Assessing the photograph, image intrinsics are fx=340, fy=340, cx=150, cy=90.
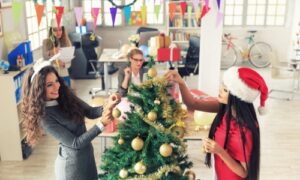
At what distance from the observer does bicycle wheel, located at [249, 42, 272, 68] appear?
8625 millimetres

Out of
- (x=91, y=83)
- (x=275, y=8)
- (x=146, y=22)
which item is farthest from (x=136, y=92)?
(x=275, y=8)

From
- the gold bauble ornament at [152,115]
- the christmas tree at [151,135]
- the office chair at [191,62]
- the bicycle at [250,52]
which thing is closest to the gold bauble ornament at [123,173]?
the christmas tree at [151,135]

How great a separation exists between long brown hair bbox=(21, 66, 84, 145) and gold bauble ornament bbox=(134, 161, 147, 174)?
661 mm

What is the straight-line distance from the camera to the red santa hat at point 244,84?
1.80m

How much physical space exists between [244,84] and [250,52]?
283 inches

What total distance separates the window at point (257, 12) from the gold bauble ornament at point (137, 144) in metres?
7.67

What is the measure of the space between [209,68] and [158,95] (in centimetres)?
243

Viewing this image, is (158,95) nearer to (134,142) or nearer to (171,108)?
(171,108)

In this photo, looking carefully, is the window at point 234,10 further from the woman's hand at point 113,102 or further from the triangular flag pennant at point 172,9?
the woman's hand at point 113,102

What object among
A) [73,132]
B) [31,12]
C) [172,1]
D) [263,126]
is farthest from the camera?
[172,1]

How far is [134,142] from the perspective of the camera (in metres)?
1.61

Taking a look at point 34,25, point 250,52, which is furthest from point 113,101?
point 250,52

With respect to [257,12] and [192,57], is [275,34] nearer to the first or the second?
[257,12]

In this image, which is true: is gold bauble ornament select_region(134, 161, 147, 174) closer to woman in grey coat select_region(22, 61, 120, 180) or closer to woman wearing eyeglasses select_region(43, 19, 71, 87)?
woman in grey coat select_region(22, 61, 120, 180)
